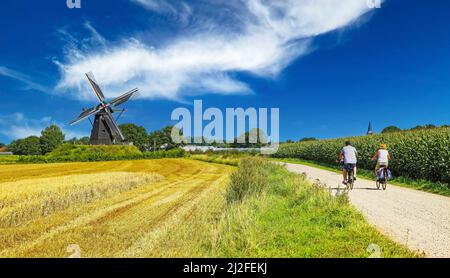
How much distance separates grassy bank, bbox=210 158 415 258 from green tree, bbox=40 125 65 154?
113 metres

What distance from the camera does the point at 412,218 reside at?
10.6 m

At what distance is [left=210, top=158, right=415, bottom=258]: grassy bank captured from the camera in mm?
6789

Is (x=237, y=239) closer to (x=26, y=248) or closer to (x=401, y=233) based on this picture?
(x=401, y=233)

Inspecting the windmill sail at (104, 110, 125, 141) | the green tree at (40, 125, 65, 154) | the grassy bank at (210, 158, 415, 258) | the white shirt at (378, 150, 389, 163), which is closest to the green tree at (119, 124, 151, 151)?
the green tree at (40, 125, 65, 154)

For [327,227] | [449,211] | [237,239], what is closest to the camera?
[237,239]

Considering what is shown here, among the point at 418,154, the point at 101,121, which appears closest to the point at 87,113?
the point at 101,121

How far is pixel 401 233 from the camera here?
8.62 meters

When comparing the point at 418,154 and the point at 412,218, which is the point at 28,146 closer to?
the point at 418,154

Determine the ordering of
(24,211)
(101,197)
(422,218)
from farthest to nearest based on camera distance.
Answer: (101,197) < (24,211) < (422,218)

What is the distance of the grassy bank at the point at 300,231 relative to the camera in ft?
22.3

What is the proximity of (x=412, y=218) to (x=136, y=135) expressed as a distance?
125947 millimetres

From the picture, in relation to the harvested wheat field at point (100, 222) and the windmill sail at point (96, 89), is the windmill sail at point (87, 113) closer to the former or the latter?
the windmill sail at point (96, 89)
